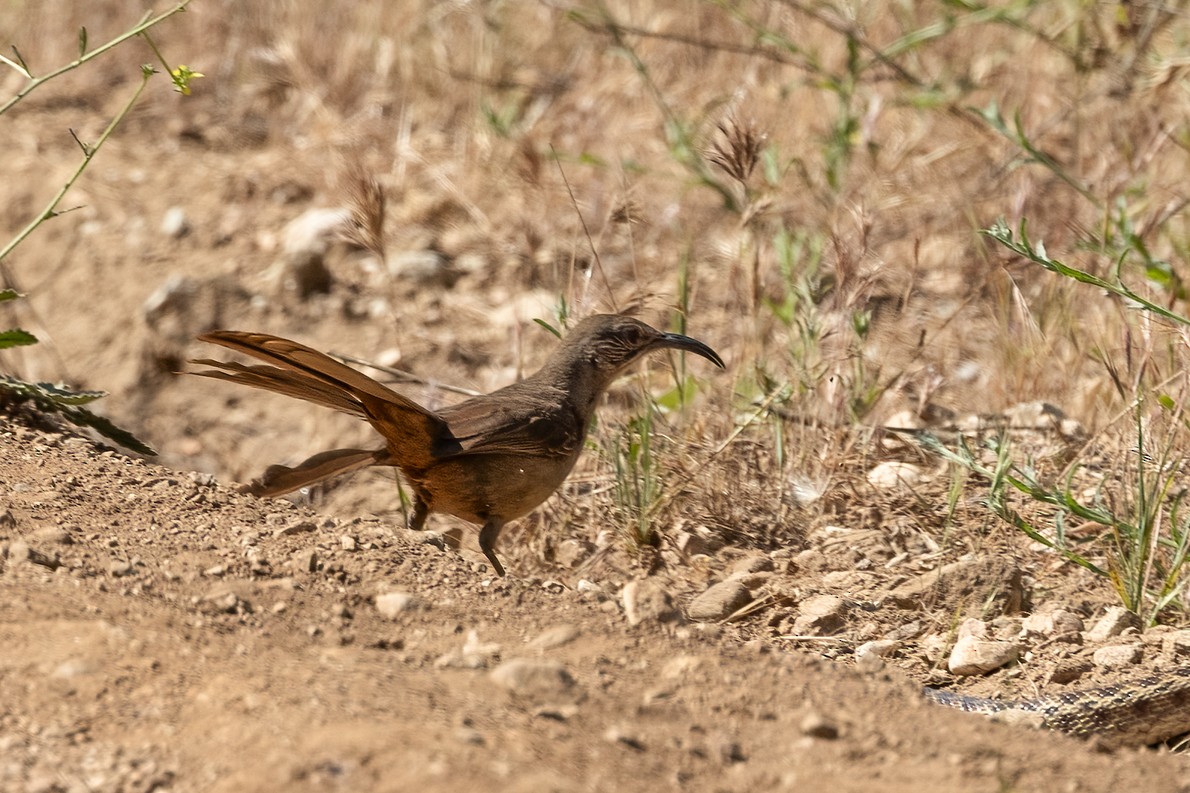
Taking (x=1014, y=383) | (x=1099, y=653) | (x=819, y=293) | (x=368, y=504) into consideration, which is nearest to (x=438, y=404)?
(x=368, y=504)

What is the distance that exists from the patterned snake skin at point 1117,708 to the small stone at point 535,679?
1.11m

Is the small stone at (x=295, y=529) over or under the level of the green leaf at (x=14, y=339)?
under

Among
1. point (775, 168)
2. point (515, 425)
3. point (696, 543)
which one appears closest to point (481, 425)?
point (515, 425)

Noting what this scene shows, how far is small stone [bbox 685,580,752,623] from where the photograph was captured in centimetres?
415

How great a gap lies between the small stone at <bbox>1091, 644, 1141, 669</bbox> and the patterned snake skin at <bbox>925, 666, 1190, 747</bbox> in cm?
16

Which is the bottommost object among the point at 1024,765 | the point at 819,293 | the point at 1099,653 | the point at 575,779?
the point at 1099,653

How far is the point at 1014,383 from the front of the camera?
5434 millimetres

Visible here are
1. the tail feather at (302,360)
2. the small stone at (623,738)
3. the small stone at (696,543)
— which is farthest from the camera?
the small stone at (696,543)

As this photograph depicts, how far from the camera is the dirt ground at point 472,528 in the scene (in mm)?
2699

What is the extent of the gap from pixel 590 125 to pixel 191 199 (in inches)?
91.2

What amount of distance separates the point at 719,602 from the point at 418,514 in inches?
48.6

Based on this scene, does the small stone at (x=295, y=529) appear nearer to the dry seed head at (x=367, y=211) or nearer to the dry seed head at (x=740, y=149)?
the dry seed head at (x=367, y=211)

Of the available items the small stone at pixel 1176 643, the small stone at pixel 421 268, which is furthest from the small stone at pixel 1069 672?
the small stone at pixel 421 268

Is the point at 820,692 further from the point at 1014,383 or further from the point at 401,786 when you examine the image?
the point at 1014,383
